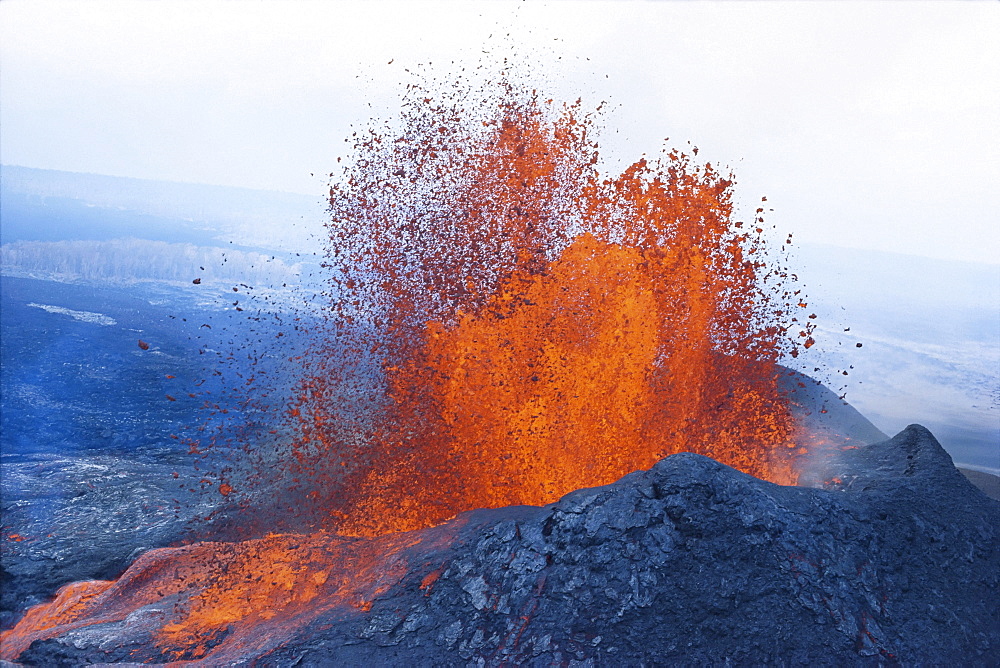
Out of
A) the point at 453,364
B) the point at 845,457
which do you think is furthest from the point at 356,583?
the point at 845,457

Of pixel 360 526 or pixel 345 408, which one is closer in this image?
pixel 360 526

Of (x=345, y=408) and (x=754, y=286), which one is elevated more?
(x=754, y=286)

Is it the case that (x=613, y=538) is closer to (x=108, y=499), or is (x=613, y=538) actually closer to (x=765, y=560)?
(x=765, y=560)

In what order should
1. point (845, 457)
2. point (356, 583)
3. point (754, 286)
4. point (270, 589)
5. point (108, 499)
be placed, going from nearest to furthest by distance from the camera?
point (356, 583) < point (270, 589) < point (845, 457) < point (754, 286) < point (108, 499)

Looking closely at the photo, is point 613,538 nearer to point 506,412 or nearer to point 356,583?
point 356,583

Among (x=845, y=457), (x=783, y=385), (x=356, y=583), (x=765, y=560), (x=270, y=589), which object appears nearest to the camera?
(x=765, y=560)

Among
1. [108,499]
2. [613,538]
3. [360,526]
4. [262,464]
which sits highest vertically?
[613,538]

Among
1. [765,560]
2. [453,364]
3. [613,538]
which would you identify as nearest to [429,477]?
[453,364]
